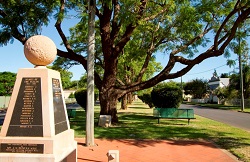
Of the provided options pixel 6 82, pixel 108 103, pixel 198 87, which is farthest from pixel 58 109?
pixel 198 87

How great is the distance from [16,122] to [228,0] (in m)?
12.9

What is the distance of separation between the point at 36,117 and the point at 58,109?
580mm

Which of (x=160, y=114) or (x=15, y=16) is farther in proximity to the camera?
(x=160, y=114)

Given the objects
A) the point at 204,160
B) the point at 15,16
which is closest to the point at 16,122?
the point at 204,160

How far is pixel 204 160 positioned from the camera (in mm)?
7629

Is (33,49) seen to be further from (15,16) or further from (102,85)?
(102,85)

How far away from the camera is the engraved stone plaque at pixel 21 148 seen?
5.29 metres

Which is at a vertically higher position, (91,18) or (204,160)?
(91,18)

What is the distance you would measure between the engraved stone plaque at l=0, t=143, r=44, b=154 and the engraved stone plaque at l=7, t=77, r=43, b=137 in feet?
0.68

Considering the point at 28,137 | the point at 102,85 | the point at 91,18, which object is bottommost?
the point at 28,137

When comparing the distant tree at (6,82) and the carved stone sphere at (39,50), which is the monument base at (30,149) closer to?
the carved stone sphere at (39,50)

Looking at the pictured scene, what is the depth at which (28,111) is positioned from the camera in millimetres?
5582

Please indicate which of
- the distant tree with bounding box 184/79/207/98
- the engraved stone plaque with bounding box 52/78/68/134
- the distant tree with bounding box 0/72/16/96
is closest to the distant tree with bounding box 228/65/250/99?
the distant tree with bounding box 184/79/207/98

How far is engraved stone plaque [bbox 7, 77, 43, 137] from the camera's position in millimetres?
5457
